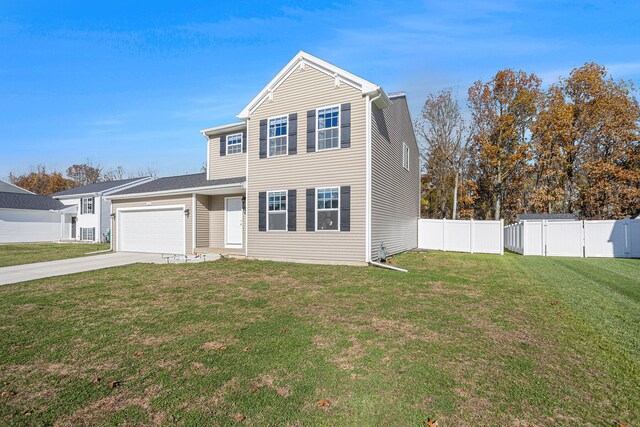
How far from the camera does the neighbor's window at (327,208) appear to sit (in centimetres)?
1120

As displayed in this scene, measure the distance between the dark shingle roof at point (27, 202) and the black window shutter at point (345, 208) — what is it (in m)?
31.5

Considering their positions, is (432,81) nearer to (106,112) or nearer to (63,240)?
(106,112)

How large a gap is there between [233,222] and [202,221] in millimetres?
1434

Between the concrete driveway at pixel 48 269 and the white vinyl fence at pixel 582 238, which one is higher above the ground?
the white vinyl fence at pixel 582 238

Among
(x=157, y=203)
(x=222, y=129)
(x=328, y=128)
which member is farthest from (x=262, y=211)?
(x=157, y=203)

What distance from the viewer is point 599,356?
3650 mm

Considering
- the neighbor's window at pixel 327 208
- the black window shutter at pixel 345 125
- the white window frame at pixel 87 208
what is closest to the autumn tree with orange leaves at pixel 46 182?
the white window frame at pixel 87 208

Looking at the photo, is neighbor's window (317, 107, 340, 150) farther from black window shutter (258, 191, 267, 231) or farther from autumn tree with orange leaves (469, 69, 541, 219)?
autumn tree with orange leaves (469, 69, 541, 219)

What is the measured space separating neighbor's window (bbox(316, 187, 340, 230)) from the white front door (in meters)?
4.36

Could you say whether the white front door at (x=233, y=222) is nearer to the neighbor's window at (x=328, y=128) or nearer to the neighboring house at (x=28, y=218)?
the neighbor's window at (x=328, y=128)

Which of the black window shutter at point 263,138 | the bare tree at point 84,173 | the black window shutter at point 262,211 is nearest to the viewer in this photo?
the black window shutter at point 262,211

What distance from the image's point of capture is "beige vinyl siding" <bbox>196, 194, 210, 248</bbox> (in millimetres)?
14227

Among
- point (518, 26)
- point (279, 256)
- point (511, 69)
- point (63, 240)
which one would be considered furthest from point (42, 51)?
point (511, 69)

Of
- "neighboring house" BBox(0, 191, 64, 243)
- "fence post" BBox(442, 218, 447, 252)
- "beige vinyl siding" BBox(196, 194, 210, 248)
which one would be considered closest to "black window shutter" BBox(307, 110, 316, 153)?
"beige vinyl siding" BBox(196, 194, 210, 248)
